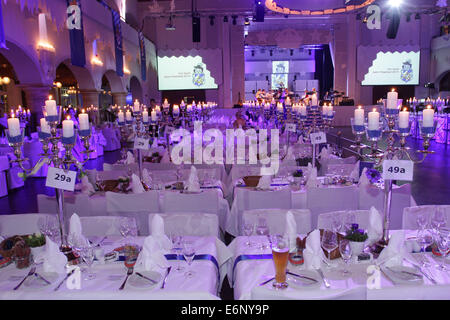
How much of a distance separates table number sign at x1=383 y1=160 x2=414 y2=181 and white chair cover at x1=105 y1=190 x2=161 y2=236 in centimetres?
204

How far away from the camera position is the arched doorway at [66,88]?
16547mm

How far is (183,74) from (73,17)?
10743mm

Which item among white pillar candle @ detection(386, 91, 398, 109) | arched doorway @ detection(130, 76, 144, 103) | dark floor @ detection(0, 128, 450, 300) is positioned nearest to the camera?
white pillar candle @ detection(386, 91, 398, 109)

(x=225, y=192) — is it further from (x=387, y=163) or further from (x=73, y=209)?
(x=387, y=163)

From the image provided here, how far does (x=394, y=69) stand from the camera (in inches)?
806

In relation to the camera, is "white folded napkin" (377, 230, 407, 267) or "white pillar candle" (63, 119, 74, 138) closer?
"white folded napkin" (377, 230, 407, 267)

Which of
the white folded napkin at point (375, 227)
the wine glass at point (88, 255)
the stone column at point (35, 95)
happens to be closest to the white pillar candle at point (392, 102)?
the white folded napkin at point (375, 227)

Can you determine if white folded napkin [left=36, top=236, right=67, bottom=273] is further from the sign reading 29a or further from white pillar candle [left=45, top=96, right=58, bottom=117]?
the sign reading 29a

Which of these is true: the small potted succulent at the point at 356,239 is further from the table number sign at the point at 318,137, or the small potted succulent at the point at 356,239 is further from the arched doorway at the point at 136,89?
the arched doorway at the point at 136,89

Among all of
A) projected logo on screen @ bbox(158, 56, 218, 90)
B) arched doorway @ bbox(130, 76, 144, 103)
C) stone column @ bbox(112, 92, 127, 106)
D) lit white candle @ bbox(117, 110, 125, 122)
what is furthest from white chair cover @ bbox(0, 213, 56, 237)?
projected logo on screen @ bbox(158, 56, 218, 90)

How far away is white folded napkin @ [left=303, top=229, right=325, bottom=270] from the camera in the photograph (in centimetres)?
204

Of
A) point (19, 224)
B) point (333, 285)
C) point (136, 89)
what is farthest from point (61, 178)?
point (136, 89)

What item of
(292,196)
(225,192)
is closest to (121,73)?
(225,192)
